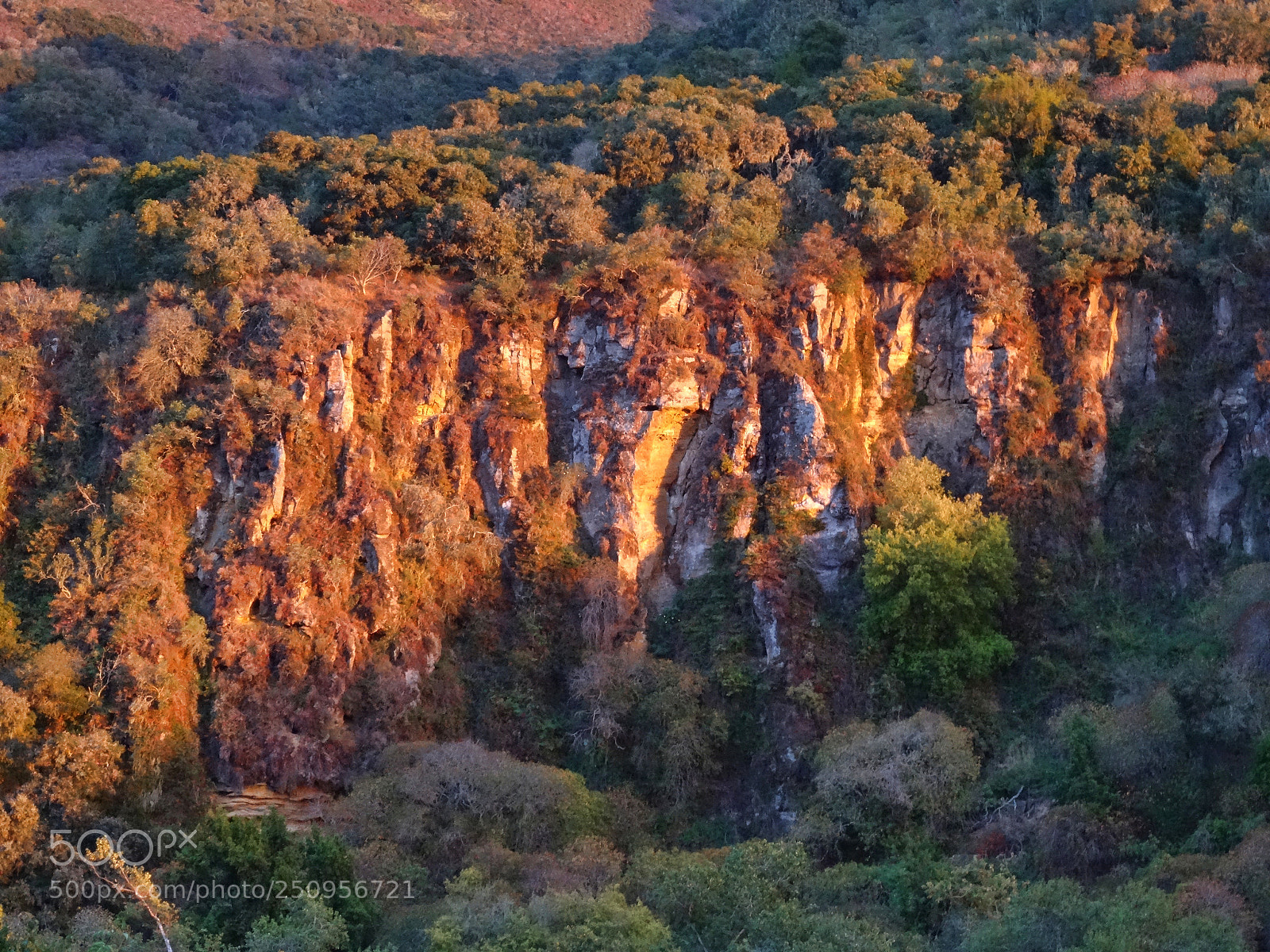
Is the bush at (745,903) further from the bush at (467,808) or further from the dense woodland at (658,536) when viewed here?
the bush at (467,808)

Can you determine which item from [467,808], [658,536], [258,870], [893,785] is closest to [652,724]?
[467,808]

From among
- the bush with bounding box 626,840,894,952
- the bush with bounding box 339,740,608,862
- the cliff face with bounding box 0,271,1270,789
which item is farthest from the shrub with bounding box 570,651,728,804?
the bush with bounding box 626,840,894,952

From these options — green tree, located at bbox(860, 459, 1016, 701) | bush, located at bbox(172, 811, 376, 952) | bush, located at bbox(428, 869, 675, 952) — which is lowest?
bush, located at bbox(172, 811, 376, 952)

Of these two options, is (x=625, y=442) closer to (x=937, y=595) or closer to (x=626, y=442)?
(x=626, y=442)

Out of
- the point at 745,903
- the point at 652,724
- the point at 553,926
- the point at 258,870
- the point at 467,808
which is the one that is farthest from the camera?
the point at 652,724

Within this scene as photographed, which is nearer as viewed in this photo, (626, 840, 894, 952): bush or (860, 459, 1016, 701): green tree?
(626, 840, 894, 952): bush

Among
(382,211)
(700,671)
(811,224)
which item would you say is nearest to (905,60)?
(811,224)

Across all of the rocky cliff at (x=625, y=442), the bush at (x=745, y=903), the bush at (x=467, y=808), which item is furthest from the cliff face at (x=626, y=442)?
the bush at (x=745, y=903)

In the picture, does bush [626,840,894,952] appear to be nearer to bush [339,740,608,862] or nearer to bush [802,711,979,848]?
bush [339,740,608,862]
